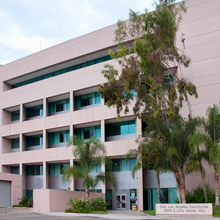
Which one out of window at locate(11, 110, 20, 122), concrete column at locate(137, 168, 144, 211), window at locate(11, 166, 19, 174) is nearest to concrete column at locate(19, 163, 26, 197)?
window at locate(11, 166, 19, 174)

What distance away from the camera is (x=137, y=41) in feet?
83.1

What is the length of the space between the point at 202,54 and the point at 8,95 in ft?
99.9

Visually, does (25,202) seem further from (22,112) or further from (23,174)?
(22,112)

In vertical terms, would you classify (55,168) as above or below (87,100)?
below

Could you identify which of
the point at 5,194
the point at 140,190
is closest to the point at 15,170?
the point at 5,194

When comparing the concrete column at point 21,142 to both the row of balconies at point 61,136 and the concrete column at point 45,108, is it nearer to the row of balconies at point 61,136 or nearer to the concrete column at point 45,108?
the row of balconies at point 61,136

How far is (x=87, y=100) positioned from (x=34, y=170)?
44.0 feet

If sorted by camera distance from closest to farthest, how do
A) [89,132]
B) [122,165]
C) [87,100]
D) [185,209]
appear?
1. [185,209]
2. [122,165]
3. [89,132]
4. [87,100]

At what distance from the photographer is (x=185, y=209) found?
76.2 ft

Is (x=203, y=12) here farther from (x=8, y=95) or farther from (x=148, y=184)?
(x=8, y=95)

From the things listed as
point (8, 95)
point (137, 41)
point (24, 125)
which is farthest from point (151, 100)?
point (8, 95)

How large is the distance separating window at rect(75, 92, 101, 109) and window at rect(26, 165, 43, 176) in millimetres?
10849

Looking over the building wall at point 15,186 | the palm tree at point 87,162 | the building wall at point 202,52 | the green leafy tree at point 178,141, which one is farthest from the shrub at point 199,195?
the building wall at point 15,186

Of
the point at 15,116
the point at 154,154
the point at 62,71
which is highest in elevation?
the point at 62,71
